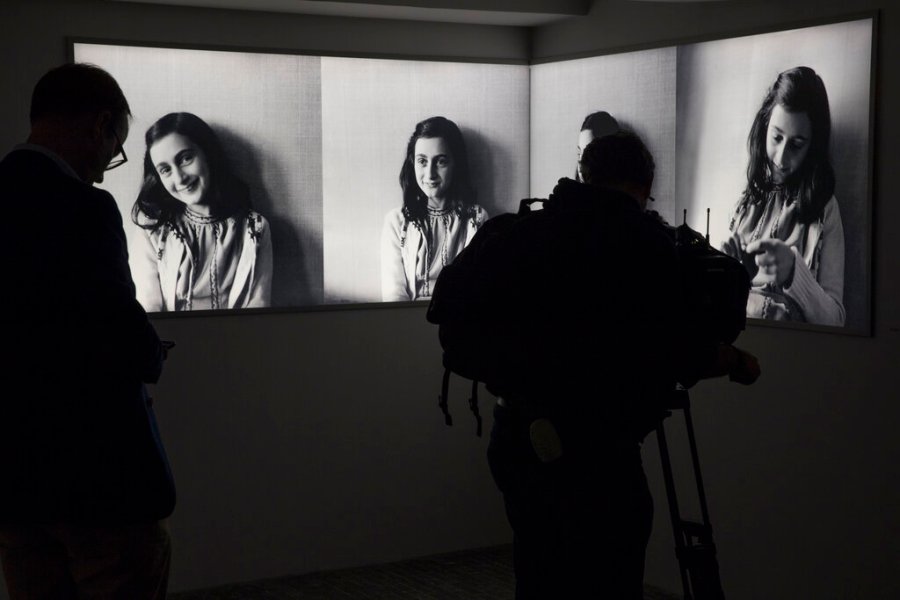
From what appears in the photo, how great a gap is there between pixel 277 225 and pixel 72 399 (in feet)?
9.79

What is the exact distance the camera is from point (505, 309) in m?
2.69

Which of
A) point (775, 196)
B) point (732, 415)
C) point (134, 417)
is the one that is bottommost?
point (732, 415)

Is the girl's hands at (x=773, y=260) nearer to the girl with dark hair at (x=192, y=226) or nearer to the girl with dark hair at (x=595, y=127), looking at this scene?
the girl with dark hair at (x=595, y=127)

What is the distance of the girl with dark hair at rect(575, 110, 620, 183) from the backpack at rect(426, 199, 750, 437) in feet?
7.83

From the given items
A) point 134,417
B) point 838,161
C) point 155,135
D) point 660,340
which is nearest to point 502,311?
point 660,340

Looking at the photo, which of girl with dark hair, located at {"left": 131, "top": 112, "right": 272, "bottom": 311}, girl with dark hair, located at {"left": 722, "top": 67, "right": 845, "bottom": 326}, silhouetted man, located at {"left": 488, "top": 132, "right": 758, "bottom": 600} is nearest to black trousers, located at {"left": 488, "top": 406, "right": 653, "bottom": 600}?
silhouetted man, located at {"left": 488, "top": 132, "right": 758, "bottom": 600}

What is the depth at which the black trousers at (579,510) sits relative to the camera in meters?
2.67

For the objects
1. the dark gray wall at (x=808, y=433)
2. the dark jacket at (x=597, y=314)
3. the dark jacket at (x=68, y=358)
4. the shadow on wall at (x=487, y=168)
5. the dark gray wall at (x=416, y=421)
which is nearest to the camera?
the dark jacket at (x=68, y=358)

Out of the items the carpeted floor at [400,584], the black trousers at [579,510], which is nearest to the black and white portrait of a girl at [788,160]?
the carpeted floor at [400,584]

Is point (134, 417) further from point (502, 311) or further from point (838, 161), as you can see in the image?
point (838, 161)

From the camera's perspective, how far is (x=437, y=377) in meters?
5.55

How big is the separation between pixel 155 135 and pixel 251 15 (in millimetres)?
713

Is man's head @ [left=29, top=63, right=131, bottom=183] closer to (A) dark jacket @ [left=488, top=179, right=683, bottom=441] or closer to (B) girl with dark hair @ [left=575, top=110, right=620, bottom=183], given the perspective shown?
(A) dark jacket @ [left=488, top=179, right=683, bottom=441]

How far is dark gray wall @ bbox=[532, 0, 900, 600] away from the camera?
156 inches
